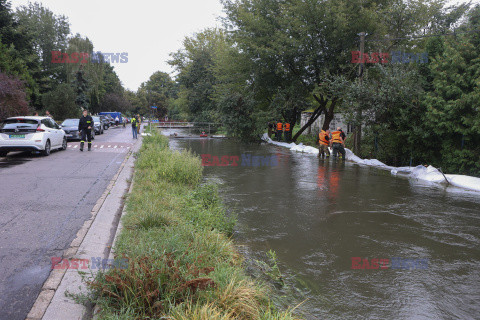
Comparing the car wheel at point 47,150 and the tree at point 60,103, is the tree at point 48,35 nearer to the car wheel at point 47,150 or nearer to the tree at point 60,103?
the tree at point 60,103

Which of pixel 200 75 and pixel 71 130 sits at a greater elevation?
pixel 200 75

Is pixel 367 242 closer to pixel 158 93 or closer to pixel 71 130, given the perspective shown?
pixel 71 130

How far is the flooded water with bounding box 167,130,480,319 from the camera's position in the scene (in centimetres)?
405

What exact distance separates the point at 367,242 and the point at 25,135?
1323 centimetres

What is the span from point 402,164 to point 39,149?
15390 millimetres

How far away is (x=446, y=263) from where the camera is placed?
512cm

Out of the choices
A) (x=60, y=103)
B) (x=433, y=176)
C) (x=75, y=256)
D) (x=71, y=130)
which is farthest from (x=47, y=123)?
(x=60, y=103)

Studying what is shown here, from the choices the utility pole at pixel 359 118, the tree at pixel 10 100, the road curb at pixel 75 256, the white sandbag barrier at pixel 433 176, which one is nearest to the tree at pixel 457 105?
the white sandbag barrier at pixel 433 176

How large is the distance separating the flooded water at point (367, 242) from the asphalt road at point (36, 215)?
2.69m

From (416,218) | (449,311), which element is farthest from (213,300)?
(416,218)

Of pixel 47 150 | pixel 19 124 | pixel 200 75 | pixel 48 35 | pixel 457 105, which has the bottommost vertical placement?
pixel 47 150

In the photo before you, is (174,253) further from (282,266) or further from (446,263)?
(446,263)

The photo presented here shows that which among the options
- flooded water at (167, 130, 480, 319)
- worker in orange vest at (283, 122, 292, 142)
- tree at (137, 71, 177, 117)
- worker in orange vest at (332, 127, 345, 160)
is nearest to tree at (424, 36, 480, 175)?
flooded water at (167, 130, 480, 319)

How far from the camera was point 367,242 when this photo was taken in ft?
19.5
